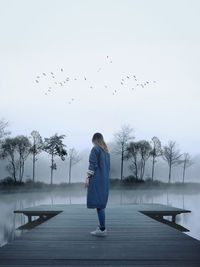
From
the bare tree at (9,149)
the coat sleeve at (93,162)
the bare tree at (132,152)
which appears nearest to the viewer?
the coat sleeve at (93,162)

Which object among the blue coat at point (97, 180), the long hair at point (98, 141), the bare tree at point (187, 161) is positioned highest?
the long hair at point (98, 141)

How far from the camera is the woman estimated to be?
6.25m

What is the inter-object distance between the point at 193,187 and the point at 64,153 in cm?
2178

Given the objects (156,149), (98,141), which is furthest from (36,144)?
(98,141)

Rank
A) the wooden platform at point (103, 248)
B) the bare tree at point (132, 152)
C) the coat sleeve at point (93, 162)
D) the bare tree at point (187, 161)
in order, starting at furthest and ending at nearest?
1. the bare tree at point (187, 161)
2. the bare tree at point (132, 152)
3. the coat sleeve at point (93, 162)
4. the wooden platform at point (103, 248)

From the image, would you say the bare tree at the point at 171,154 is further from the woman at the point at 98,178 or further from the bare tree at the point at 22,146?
the woman at the point at 98,178

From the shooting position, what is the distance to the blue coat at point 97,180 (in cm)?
625

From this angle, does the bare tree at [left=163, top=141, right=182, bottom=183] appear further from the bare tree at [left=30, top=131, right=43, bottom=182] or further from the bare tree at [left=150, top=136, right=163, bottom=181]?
the bare tree at [left=30, top=131, right=43, bottom=182]

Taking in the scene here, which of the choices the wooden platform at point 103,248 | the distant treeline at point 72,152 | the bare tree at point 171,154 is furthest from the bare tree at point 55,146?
the wooden platform at point 103,248

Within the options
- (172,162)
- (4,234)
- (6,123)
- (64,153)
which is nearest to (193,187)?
(172,162)

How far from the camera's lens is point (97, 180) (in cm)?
630

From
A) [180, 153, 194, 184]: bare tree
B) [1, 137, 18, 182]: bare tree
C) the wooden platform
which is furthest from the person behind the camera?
[180, 153, 194, 184]: bare tree

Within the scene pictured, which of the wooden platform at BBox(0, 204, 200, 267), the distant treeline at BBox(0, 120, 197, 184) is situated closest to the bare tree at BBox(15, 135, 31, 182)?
the distant treeline at BBox(0, 120, 197, 184)

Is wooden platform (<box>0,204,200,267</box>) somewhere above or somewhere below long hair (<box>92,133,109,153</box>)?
below
